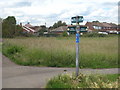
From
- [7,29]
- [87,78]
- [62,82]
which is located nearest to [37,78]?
[62,82]

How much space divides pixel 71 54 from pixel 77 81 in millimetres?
5165

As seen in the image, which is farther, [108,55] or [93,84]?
[108,55]

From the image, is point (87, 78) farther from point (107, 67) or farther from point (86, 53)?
point (86, 53)

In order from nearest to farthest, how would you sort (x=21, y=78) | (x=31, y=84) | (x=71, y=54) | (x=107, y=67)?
1. (x=31, y=84)
2. (x=21, y=78)
3. (x=107, y=67)
4. (x=71, y=54)

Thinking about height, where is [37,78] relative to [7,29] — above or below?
below

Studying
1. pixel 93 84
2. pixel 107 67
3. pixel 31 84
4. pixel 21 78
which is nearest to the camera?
pixel 93 84

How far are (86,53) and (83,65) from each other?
1.66 metres

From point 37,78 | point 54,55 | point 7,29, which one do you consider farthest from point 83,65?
point 7,29

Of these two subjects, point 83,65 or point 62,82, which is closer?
point 62,82

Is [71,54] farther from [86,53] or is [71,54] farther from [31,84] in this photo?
[31,84]

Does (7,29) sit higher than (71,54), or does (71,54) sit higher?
(7,29)

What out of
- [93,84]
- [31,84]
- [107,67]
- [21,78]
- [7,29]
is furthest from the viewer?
[7,29]

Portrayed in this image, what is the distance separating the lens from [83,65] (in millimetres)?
11281

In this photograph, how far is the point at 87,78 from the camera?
728 centimetres
